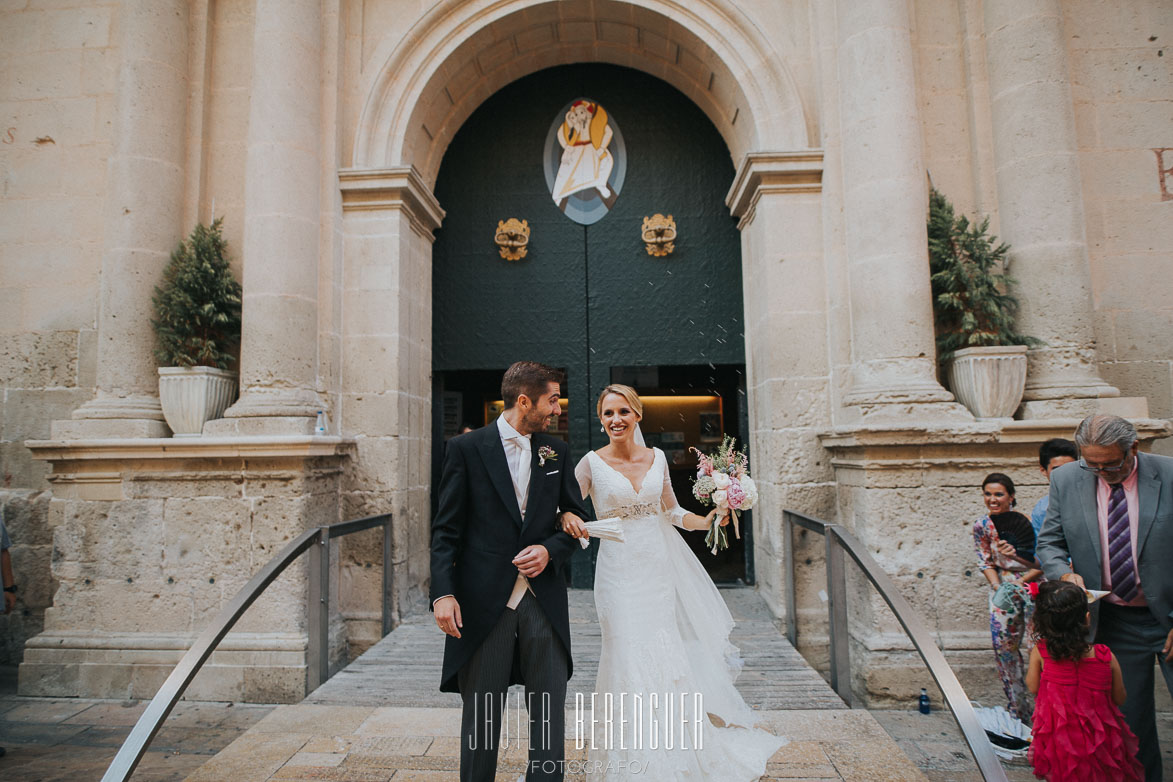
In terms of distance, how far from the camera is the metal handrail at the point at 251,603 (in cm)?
281

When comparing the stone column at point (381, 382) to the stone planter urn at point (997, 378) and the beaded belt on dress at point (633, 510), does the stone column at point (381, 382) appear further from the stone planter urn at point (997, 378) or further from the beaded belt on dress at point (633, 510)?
the stone planter urn at point (997, 378)

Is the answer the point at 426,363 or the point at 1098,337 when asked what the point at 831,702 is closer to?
the point at 1098,337

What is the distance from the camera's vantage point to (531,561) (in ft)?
8.40

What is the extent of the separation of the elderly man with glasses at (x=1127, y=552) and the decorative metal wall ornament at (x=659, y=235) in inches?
162

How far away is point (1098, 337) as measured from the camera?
5.43 meters

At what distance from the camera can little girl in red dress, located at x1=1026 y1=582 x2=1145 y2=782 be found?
2.89 m

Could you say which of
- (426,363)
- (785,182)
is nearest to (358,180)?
(426,363)

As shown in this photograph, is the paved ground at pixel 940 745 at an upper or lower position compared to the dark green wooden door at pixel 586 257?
lower

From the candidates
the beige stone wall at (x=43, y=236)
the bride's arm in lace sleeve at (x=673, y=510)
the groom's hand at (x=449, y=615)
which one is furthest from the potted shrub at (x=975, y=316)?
the beige stone wall at (x=43, y=236)

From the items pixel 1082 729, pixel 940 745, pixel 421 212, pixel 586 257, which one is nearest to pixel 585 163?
pixel 586 257

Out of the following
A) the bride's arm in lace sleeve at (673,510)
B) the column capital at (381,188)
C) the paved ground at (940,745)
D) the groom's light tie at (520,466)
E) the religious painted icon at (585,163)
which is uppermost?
the religious painted icon at (585,163)

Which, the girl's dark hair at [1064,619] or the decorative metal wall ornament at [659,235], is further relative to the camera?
the decorative metal wall ornament at [659,235]

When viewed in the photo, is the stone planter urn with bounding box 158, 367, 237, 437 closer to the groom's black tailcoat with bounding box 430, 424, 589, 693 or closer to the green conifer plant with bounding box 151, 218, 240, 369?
the green conifer plant with bounding box 151, 218, 240, 369

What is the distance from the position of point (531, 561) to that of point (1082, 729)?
2604 millimetres
